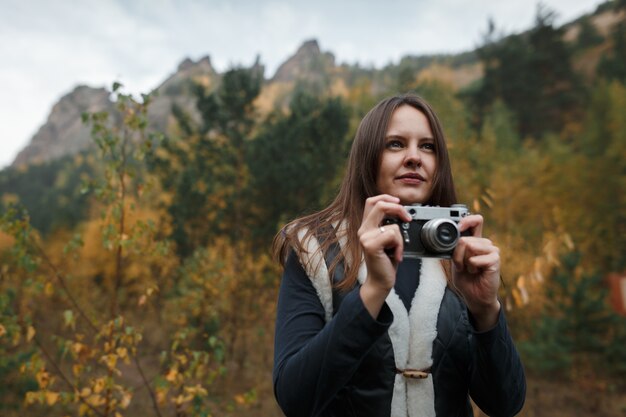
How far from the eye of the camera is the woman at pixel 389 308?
3.81ft

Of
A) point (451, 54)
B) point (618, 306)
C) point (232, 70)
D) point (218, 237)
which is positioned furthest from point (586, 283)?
point (451, 54)

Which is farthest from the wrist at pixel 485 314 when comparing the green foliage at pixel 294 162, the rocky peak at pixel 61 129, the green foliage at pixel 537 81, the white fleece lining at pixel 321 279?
the rocky peak at pixel 61 129

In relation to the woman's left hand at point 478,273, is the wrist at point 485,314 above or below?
below

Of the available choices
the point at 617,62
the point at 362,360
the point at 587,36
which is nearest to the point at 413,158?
the point at 362,360

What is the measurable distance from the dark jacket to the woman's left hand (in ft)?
0.17

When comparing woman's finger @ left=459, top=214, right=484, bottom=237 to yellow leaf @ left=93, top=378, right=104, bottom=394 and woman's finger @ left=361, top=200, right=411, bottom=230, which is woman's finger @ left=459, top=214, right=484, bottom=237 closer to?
woman's finger @ left=361, top=200, right=411, bottom=230

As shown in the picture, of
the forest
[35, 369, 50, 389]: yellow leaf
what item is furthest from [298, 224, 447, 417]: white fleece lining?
[35, 369, 50, 389]: yellow leaf

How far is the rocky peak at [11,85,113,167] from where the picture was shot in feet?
429

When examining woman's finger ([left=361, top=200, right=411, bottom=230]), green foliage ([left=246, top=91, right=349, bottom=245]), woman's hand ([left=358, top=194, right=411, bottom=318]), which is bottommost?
woman's hand ([left=358, top=194, right=411, bottom=318])

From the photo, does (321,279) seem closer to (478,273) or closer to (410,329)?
(410,329)

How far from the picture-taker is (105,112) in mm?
3127

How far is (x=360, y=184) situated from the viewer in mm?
1551

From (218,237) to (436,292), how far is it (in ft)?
43.7

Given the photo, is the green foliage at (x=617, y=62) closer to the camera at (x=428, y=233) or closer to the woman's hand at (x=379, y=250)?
the camera at (x=428, y=233)
